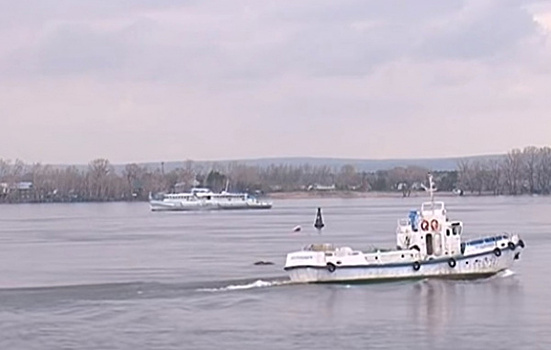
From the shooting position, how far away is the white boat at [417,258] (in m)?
42.2

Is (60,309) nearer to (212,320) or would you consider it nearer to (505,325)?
(212,320)

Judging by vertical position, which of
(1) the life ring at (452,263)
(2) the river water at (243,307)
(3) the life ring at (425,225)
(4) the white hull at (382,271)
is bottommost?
(2) the river water at (243,307)

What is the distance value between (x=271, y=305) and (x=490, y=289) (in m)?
8.25

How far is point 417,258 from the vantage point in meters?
42.9

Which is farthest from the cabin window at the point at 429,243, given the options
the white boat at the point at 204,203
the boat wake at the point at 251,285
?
the white boat at the point at 204,203

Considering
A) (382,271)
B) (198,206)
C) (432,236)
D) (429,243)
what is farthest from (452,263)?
(198,206)

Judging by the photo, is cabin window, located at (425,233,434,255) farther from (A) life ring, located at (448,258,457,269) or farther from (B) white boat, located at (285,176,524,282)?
(A) life ring, located at (448,258,457,269)

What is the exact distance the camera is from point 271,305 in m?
37.4

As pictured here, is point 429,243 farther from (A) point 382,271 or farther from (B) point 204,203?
(B) point 204,203

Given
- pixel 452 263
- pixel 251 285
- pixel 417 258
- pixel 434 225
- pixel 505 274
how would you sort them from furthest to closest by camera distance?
pixel 505 274 → pixel 434 225 → pixel 452 263 → pixel 417 258 → pixel 251 285

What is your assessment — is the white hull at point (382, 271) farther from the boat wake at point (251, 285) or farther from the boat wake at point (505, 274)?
the boat wake at point (505, 274)

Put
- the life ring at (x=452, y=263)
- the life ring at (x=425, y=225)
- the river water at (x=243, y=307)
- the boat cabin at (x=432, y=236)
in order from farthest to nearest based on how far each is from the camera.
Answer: the life ring at (x=425, y=225)
the boat cabin at (x=432, y=236)
the life ring at (x=452, y=263)
the river water at (x=243, y=307)

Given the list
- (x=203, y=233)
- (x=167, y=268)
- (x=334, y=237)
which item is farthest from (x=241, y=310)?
(x=203, y=233)

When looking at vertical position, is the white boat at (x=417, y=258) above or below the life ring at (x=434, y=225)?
below
